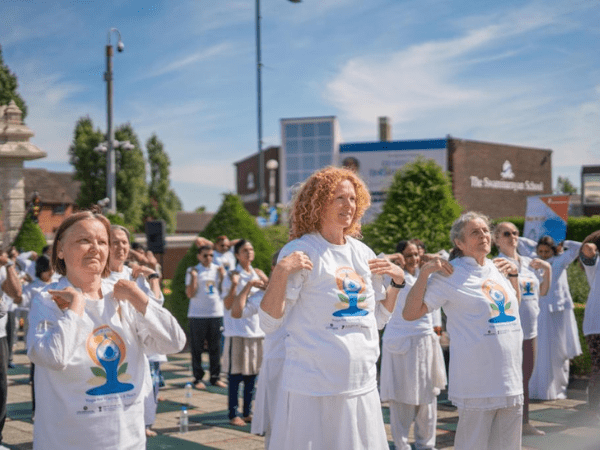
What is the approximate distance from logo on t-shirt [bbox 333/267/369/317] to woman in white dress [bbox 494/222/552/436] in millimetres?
3516

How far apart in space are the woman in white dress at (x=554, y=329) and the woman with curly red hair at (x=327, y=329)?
6442 mm

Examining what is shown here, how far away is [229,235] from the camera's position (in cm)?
1504

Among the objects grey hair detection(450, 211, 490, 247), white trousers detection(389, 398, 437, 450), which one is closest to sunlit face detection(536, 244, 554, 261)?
white trousers detection(389, 398, 437, 450)

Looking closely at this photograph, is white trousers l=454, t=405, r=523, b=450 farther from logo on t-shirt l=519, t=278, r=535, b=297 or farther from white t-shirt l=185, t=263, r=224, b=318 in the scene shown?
white t-shirt l=185, t=263, r=224, b=318

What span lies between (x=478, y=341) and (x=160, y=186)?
241 ft

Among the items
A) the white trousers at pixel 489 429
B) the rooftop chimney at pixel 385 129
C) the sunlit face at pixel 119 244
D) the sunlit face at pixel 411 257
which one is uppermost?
the rooftop chimney at pixel 385 129

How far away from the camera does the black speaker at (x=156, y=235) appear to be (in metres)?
17.9

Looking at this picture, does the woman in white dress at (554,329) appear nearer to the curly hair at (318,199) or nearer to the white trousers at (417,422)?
the white trousers at (417,422)

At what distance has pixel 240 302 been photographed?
7449 millimetres

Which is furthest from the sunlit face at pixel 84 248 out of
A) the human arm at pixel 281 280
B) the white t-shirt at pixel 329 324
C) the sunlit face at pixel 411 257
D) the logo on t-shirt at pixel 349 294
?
the sunlit face at pixel 411 257

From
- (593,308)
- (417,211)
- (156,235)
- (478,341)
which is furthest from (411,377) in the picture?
(156,235)

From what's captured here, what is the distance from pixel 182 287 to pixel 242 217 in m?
1.96

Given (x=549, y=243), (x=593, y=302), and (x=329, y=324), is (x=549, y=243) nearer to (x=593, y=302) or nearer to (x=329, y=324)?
(x=593, y=302)

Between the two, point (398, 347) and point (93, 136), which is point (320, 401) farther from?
point (93, 136)
